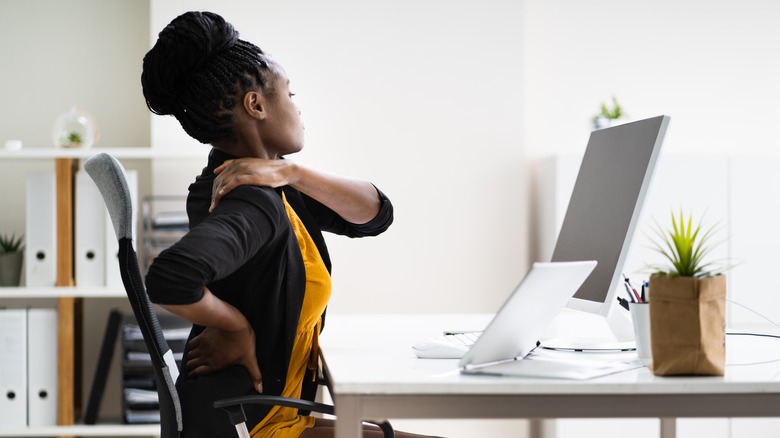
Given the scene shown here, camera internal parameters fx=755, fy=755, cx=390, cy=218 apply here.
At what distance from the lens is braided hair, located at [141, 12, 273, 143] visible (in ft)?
4.30

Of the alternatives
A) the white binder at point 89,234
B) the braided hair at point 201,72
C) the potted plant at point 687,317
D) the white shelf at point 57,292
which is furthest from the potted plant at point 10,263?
the potted plant at point 687,317

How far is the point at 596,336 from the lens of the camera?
1.69 meters

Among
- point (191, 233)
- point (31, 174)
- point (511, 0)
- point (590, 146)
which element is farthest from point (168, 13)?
point (191, 233)

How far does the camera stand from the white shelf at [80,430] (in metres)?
2.86

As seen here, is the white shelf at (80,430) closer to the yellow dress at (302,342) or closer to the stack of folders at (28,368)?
the stack of folders at (28,368)

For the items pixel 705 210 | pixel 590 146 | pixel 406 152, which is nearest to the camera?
pixel 590 146

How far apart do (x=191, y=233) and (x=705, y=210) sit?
263 cm

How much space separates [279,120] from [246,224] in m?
0.31

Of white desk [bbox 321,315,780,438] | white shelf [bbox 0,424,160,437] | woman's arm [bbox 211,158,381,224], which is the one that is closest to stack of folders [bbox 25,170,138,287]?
white shelf [bbox 0,424,160,437]

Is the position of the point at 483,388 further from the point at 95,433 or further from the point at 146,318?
the point at 95,433

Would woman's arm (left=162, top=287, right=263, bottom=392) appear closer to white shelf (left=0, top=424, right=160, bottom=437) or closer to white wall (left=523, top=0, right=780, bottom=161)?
white shelf (left=0, top=424, right=160, bottom=437)

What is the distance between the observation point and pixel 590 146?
174cm

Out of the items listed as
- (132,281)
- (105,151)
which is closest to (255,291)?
(132,281)

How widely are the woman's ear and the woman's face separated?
0.01 meters
